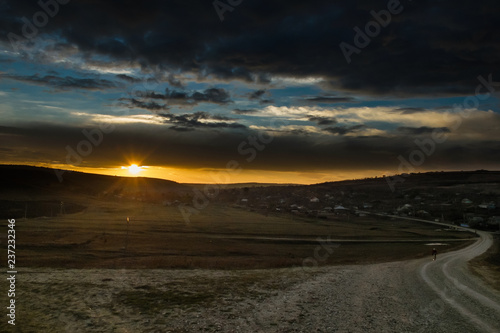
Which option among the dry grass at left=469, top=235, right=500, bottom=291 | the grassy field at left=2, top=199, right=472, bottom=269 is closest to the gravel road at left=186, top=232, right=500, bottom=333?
the dry grass at left=469, top=235, right=500, bottom=291

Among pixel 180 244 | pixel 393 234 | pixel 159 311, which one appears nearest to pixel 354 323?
pixel 159 311

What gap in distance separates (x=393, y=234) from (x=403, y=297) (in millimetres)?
74046

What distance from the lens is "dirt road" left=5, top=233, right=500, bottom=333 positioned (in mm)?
16203

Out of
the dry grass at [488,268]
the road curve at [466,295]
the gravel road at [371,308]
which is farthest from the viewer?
the dry grass at [488,268]

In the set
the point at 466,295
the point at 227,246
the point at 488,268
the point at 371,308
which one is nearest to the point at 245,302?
the point at 371,308

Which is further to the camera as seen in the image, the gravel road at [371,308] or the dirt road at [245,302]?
the gravel road at [371,308]

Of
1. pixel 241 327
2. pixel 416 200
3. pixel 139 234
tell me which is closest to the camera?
pixel 241 327

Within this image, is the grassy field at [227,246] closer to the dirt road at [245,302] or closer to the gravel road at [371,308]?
the dirt road at [245,302]

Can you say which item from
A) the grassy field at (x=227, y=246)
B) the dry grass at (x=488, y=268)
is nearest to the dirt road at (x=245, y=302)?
the dry grass at (x=488, y=268)

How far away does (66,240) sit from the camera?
60.8 meters

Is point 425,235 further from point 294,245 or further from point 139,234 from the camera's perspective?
point 139,234

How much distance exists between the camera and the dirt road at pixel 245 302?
1620 cm

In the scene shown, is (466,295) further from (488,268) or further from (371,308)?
(488,268)

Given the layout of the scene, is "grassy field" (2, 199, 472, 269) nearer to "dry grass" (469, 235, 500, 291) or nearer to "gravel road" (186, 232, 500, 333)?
"dry grass" (469, 235, 500, 291)
